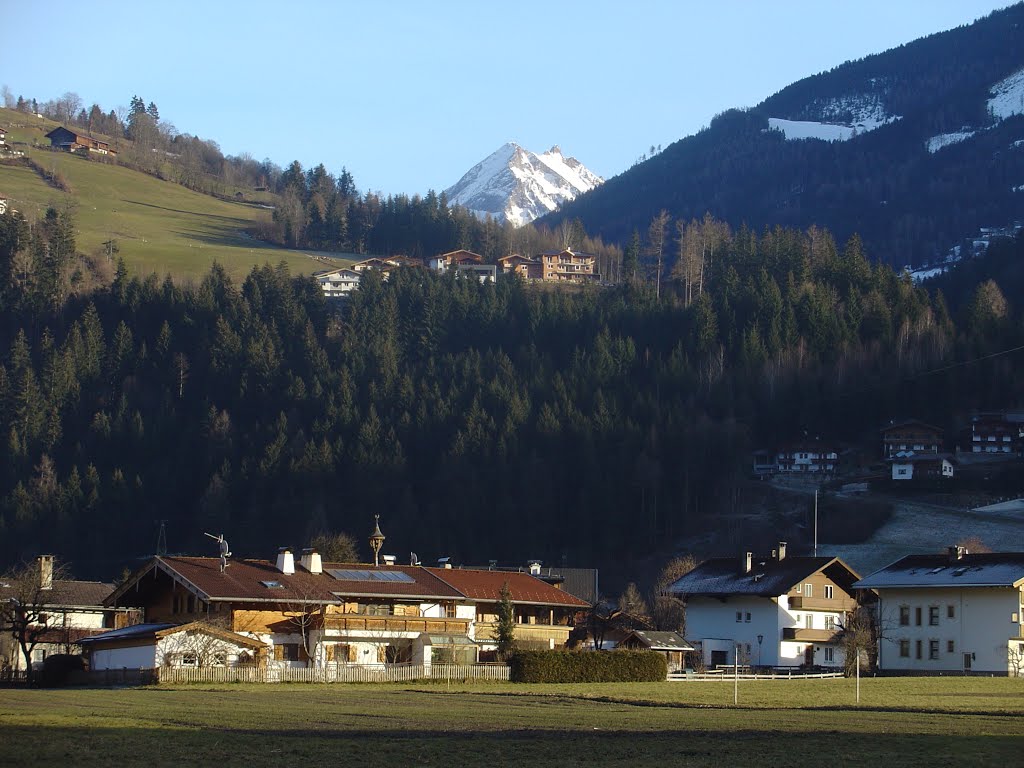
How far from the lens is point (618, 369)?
159 m

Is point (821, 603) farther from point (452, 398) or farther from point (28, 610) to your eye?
point (452, 398)

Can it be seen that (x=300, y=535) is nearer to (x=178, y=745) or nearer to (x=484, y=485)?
(x=484, y=485)

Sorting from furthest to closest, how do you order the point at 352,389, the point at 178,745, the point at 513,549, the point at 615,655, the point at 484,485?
1. the point at 352,389
2. the point at 484,485
3. the point at 513,549
4. the point at 615,655
5. the point at 178,745

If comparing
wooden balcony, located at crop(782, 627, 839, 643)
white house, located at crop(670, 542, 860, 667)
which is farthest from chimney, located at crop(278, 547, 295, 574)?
wooden balcony, located at crop(782, 627, 839, 643)

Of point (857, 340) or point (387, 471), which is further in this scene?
point (857, 340)

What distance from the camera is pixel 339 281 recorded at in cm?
19525

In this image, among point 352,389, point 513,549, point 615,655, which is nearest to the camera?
point 615,655

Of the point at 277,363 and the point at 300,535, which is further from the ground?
the point at 277,363

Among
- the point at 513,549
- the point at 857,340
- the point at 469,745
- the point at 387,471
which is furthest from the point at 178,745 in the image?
the point at 857,340

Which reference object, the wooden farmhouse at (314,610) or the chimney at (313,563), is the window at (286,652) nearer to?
the wooden farmhouse at (314,610)

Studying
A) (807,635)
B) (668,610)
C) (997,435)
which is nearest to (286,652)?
(807,635)

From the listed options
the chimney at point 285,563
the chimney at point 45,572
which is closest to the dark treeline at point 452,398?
the chimney at point 45,572

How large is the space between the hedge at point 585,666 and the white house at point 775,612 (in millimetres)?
21751

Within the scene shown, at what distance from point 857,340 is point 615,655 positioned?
108800mm
